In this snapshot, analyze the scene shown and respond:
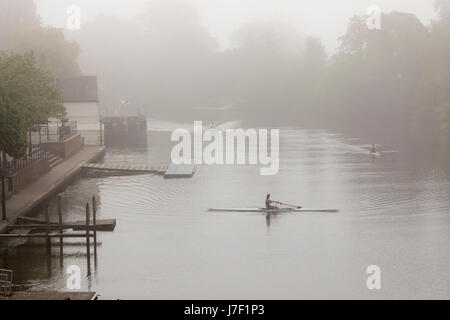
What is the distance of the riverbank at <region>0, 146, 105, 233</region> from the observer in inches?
1656

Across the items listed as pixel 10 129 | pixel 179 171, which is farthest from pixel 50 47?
pixel 10 129

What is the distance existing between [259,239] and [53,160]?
96.6 ft

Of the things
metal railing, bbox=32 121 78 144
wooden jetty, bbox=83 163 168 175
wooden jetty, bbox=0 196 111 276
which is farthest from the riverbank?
metal railing, bbox=32 121 78 144

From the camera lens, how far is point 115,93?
184 meters

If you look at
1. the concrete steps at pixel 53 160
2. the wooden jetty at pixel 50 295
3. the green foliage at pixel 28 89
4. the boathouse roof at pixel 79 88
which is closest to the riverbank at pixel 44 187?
the concrete steps at pixel 53 160

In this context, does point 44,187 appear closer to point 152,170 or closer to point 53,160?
point 53,160

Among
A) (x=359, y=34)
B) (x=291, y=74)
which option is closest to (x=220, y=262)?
(x=359, y=34)

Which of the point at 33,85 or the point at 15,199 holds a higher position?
the point at 33,85

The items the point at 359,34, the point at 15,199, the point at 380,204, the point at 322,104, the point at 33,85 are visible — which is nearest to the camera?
the point at 15,199

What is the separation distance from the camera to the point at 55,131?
76.8 m

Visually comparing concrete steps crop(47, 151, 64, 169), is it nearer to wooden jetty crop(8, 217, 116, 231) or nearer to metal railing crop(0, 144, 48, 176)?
metal railing crop(0, 144, 48, 176)
